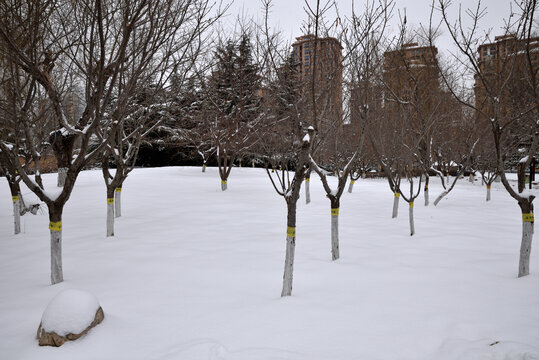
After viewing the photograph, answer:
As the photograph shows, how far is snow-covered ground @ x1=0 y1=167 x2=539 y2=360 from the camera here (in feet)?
8.95

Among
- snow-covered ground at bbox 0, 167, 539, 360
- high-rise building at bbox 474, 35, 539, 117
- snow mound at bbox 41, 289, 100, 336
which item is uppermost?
high-rise building at bbox 474, 35, 539, 117

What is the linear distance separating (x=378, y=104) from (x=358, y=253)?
5014 millimetres

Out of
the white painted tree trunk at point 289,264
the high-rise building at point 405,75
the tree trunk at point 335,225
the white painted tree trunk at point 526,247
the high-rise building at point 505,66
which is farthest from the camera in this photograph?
the high-rise building at point 405,75

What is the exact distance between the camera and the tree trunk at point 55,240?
4.02m

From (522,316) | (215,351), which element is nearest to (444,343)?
(522,316)

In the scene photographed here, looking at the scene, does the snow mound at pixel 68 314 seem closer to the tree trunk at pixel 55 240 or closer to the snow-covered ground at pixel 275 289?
the snow-covered ground at pixel 275 289

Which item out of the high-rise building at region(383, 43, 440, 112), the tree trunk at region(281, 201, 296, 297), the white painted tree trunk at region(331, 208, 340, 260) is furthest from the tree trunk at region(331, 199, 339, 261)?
the high-rise building at region(383, 43, 440, 112)

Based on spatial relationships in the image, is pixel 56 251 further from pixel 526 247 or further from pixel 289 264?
pixel 526 247

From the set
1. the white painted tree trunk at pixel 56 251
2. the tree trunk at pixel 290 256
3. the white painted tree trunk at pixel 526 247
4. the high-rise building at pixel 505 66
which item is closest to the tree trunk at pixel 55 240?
the white painted tree trunk at pixel 56 251

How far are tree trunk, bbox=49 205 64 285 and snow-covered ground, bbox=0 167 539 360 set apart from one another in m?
0.14

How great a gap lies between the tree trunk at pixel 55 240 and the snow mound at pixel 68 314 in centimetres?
142

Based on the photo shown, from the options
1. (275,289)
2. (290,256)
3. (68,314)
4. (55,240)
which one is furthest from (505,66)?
(55,240)

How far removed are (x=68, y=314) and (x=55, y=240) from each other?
1.63m

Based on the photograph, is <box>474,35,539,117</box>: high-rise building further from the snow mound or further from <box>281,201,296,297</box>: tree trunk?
the snow mound
